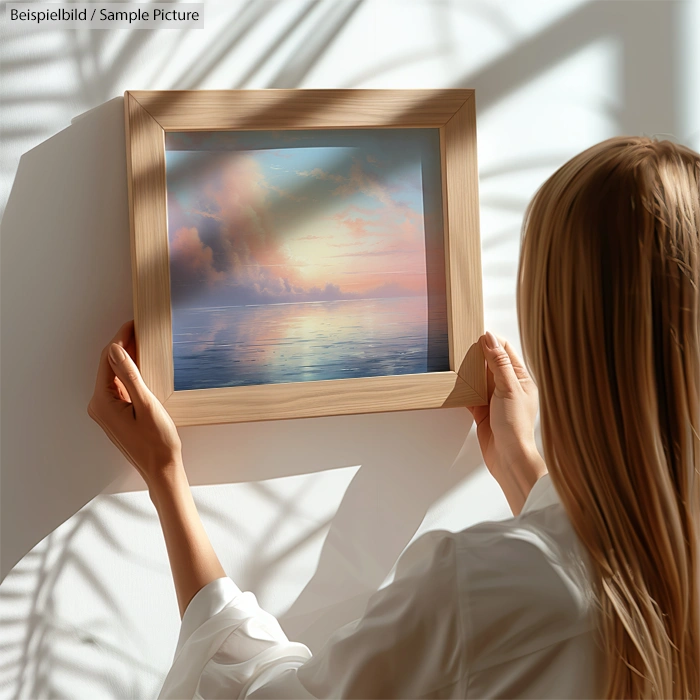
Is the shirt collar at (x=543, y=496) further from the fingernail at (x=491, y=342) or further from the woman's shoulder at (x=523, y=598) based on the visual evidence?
the fingernail at (x=491, y=342)

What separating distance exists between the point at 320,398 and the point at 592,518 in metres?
0.37

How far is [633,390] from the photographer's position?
520 millimetres

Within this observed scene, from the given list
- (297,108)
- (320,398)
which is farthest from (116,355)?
(297,108)

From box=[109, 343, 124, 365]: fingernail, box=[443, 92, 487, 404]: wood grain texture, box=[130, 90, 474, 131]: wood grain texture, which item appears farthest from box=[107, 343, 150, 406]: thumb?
box=[443, 92, 487, 404]: wood grain texture

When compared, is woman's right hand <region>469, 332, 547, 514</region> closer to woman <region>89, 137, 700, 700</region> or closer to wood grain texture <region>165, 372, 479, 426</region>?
wood grain texture <region>165, 372, 479, 426</region>

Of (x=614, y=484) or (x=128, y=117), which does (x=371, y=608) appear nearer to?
(x=614, y=484)

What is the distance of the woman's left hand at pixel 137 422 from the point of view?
0.73m

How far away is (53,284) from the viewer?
77cm

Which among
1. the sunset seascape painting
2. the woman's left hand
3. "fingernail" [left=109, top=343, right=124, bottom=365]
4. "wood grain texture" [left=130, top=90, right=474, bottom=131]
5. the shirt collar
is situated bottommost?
the shirt collar

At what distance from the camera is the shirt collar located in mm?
588

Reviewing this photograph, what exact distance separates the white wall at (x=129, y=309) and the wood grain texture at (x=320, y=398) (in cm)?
5

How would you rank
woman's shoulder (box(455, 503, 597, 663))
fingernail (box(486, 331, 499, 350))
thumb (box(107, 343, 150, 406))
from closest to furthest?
woman's shoulder (box(455, 503, 597, 663)), thumb (box(107, 343, 150, 406)), fingernail (box(486, 331, 499, 350))

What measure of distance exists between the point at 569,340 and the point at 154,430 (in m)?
0.46

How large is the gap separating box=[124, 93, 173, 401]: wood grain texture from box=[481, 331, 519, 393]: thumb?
0.39 m
